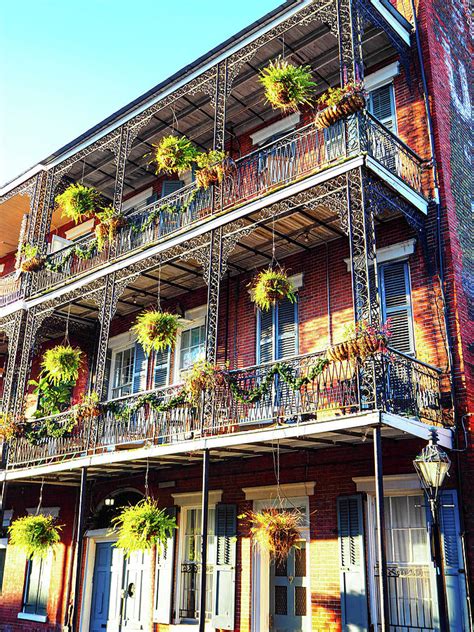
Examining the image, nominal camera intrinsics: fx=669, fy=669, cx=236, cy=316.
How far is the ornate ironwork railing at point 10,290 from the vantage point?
1500cm

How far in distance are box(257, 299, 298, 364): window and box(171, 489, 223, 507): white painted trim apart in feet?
7.98

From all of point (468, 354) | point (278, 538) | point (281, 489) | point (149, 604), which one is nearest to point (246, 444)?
point (278, 538)

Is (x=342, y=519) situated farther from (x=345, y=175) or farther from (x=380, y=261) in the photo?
(x=345, y=175)

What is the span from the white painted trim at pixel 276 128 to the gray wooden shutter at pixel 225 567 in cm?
705

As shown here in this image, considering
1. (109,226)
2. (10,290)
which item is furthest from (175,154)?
(10,290)

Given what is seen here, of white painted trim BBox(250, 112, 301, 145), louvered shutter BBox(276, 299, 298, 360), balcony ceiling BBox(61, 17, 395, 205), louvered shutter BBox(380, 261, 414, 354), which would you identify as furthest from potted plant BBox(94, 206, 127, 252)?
louvered shutter BBox(380, 261, 414, 354)

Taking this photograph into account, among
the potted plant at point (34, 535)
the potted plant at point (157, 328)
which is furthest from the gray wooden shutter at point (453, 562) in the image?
the potted plant at point (34, 535)

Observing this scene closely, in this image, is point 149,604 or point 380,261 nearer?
point 380,261

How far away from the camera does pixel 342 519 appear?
32.2ft

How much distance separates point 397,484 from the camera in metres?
9.42

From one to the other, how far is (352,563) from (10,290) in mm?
10079

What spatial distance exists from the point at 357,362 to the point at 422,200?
11.2 feet

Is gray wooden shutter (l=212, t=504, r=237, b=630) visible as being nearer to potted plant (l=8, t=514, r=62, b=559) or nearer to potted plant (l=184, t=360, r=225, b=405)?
potted plant (l=184, t=360, r=225, b=405)

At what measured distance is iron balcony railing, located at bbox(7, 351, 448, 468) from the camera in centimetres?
831
